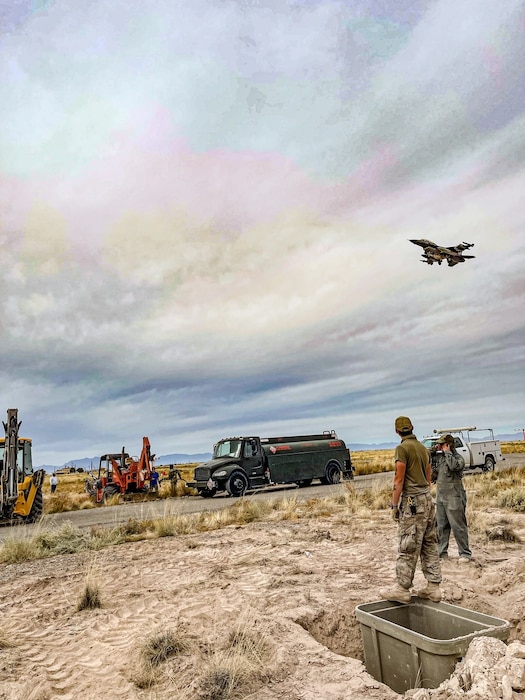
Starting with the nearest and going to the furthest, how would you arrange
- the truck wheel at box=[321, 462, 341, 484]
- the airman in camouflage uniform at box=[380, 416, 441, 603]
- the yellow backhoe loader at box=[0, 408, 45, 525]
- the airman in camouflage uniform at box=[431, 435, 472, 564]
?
the airman in camouflage uniform at box=[380, 416, 441, 603]
the airman in camouflage uniform at box=[431, 435, 472, 564]
the yellow backhoe loader at box=[0, 408, 45, 525]
the truck wheel at box=[321, 462, 341, 484]

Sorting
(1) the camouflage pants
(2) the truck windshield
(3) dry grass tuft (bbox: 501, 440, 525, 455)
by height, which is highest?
(2) the truck windshield

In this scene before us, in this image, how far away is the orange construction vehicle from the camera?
2478cm

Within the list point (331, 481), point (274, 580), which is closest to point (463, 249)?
point (331, 481)

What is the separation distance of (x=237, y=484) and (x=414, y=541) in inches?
692

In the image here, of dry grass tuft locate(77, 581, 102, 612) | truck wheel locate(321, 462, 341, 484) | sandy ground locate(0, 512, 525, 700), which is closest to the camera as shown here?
sandy ground locate(0, 512, 525, 700)

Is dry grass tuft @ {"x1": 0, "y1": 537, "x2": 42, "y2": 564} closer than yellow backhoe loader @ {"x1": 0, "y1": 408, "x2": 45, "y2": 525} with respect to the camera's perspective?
Yes

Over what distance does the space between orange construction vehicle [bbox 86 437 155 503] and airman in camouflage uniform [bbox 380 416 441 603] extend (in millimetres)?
20472

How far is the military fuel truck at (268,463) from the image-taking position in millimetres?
22453

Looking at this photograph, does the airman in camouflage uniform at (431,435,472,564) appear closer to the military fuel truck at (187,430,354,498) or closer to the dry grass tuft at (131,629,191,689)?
the dry grass tuft at (131,629,191,689)

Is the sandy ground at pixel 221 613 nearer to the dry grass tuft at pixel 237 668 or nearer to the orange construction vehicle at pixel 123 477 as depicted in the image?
the dry grass tuft at pixel 237 668

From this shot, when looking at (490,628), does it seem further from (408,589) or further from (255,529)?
(255,529)

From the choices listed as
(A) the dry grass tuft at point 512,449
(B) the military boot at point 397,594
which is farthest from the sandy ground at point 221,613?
(A) the dry grass tuft at point 512,449

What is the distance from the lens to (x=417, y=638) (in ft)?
14.2

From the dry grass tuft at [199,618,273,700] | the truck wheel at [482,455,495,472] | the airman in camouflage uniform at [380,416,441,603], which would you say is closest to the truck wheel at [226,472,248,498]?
the truck wheel at [482,455,495,472]
